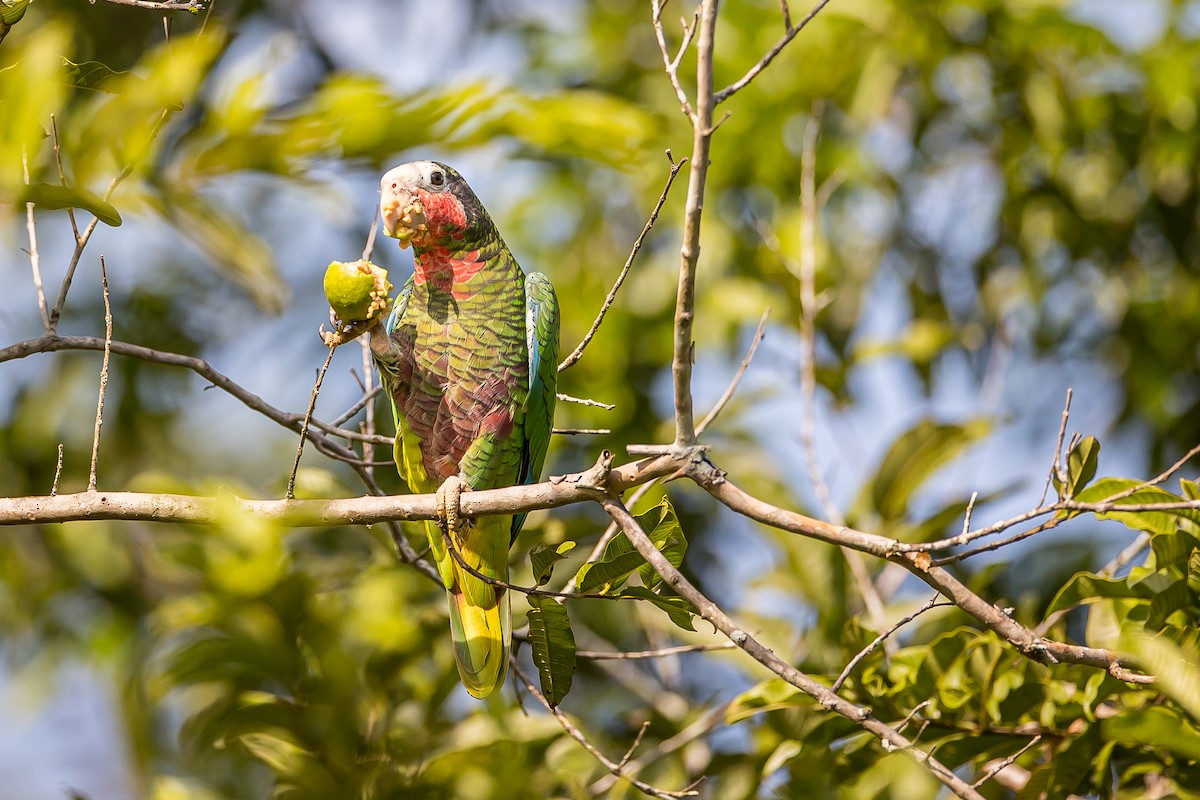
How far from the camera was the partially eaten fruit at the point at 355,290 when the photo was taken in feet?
7.67

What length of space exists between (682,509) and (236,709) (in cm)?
201

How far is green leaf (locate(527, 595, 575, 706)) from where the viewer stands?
88.5 inches

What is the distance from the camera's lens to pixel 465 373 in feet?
9.43

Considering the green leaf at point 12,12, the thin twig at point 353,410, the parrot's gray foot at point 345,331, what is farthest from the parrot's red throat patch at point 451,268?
the green leaf at point 12,12

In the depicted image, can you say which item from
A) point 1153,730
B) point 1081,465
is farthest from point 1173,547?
point 1153,730

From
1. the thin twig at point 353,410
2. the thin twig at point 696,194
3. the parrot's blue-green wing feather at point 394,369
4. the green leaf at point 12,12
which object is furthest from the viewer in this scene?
the parrot's blue-green wing feather at point 394,369

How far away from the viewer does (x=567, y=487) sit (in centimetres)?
220

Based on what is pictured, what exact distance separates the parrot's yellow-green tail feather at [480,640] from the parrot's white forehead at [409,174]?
1.06 m

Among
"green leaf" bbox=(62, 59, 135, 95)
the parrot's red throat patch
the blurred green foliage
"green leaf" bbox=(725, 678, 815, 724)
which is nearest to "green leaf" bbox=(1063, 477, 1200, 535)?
the blurred green foliage

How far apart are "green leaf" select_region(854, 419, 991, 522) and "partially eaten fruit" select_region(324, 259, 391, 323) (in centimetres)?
189

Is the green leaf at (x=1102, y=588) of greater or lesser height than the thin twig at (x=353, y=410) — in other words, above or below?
below

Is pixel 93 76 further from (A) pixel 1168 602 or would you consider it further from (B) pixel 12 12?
(A) pixel 1168 602

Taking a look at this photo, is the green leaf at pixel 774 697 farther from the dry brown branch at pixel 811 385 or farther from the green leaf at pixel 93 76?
the green leaf at pixel 93 76

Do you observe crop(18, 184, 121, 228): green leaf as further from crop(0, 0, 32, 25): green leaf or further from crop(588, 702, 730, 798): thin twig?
crop(588, 702, 730, 798): thin twig
